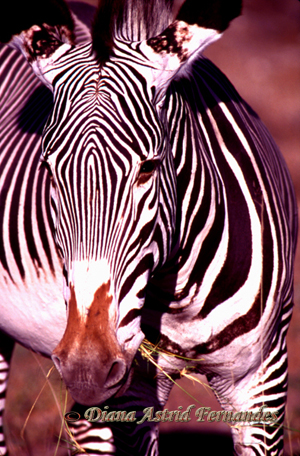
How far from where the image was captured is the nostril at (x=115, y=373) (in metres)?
1.61

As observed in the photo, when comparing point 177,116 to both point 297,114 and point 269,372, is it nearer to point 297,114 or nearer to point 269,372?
point 269,372

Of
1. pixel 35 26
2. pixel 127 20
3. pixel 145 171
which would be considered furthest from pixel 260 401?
pixel 35 26

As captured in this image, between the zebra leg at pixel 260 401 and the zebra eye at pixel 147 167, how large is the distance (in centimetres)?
127

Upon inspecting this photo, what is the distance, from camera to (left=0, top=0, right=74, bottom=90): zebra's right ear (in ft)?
6.93

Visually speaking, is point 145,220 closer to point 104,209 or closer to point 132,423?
point 104,209

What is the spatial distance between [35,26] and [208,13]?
2.47 ft

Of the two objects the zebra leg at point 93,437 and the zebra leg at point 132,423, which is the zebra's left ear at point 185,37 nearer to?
the zebra leg at point 132,423

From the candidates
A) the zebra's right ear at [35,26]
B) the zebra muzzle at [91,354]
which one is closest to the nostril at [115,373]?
the zebra muzzle at [91,354]

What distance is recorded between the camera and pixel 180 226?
2113 mm

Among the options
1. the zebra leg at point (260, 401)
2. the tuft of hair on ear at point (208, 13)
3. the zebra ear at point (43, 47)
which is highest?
Answer: the tuft of hair on ear at point (208, 13)

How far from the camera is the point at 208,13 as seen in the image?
1.95 metres

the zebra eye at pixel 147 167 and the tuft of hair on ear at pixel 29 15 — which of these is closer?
the zebra eye at pixel 147 167

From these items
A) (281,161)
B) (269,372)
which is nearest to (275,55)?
(281,161)

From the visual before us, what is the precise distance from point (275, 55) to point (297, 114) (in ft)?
5.13
